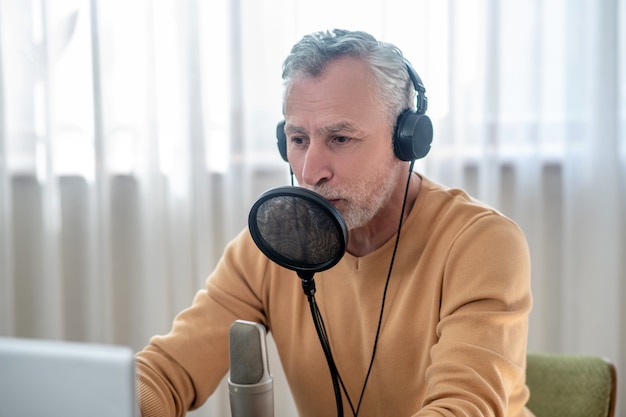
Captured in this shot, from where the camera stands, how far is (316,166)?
141 cm

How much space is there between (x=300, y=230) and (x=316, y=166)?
0.78 ft

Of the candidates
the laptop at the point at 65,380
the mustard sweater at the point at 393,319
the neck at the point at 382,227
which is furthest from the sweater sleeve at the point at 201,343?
the laptop at the point at 65,380

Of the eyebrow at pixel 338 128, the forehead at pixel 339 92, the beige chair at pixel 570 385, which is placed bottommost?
the beige chair at pixel 570 385

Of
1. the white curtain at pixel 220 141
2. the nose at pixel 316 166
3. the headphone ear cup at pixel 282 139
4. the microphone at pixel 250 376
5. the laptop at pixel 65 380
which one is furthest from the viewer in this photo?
the white curtain at pixel 220 141

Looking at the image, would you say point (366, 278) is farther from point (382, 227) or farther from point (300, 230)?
point (300, 230)

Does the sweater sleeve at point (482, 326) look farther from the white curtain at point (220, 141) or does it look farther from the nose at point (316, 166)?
the white curtain at point (220, 141)

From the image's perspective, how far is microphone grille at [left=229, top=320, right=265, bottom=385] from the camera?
42.0 inches

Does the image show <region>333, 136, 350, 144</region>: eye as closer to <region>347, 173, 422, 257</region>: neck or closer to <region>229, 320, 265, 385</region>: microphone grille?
<region>347, 173, 422, 257</region>: neck

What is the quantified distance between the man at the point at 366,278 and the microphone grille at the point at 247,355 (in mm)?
349

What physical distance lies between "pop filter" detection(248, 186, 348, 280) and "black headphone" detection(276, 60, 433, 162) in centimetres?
33

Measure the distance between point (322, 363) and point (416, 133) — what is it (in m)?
0.49

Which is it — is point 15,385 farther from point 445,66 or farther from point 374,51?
point 445,66

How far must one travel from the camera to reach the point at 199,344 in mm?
1504

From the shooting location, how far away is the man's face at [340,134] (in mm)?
1428
